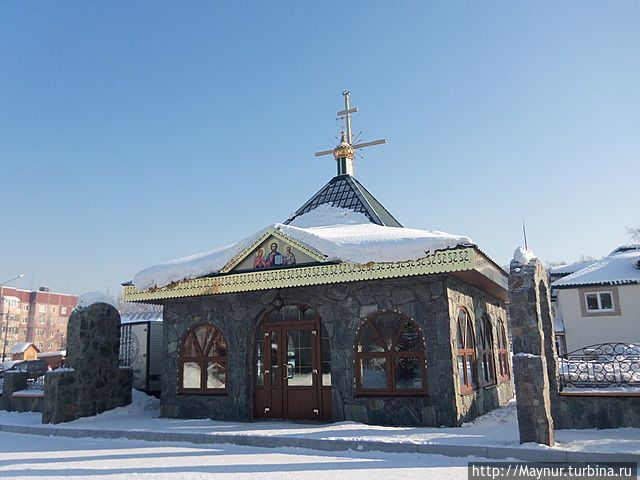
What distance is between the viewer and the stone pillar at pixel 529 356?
7.05 meters

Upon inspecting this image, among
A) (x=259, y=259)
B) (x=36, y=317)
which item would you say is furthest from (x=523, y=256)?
(x=36, y=317)

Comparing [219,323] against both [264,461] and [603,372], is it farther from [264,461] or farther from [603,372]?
[603,372]

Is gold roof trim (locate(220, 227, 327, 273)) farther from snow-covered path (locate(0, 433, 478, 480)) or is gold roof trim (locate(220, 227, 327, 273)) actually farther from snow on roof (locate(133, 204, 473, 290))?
snow-covered path (locate(0, 433, 478, 480))

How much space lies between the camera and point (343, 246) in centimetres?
967

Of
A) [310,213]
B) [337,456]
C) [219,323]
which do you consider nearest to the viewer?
[337,456]

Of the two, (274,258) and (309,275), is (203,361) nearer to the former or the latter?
(274,258)

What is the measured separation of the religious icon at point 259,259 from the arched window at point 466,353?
157 inches

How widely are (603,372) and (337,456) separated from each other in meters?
4.93

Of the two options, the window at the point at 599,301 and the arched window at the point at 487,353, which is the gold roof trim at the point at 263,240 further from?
the window at the point at 599,301

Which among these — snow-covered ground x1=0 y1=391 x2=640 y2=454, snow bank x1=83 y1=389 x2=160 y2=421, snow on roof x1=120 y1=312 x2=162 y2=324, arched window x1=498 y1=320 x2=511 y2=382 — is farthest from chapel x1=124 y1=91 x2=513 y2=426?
snow on roof x1=120 y1=312 x2=162 y2=324

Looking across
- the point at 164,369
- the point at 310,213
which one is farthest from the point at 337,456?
the point at 310,213

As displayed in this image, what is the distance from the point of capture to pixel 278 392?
35.3 ft

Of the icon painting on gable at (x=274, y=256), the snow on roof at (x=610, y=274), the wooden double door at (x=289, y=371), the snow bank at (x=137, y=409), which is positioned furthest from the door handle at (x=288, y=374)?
the snow on roof at (x=610, y=274)

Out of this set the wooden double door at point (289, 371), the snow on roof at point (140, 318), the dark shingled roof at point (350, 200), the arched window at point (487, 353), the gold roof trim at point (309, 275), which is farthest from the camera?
the snow on roof at point (140, 318)
